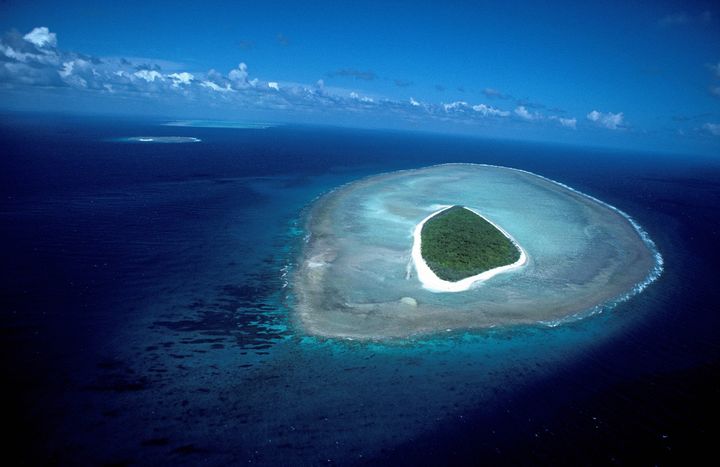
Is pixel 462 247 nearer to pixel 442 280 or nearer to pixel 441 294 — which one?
pixel 442 280

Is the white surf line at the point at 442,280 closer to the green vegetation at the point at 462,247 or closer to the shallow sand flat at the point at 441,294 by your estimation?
the green vegetation at the point at 462,247

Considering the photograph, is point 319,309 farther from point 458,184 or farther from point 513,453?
point 458,184

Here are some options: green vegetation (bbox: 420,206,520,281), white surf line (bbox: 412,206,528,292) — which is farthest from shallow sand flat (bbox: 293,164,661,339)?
green vegetation (bbox: 420,206,520,281)

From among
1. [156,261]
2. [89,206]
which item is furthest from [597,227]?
Result: [89,206]

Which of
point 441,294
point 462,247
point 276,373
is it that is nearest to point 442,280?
point 441,294

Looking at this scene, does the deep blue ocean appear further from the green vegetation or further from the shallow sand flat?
the green vegetation
